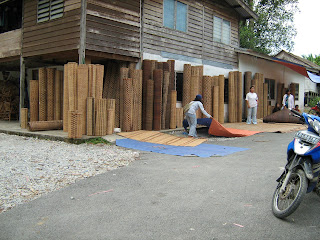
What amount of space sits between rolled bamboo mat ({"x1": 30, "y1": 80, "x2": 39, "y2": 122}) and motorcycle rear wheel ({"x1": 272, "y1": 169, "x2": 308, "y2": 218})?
32.2 ft

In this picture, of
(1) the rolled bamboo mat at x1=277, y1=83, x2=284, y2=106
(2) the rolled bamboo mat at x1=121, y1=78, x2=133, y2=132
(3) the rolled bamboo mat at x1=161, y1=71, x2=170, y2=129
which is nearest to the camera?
(2) the rolled bamboo mat at x1=121, y1=78, x2=133, y2=132

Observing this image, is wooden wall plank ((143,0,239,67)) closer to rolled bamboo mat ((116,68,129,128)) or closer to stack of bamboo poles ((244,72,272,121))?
stack of bamboo poles ((244,72,272,121))

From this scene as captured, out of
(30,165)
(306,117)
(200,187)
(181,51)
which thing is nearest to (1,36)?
(181,51)

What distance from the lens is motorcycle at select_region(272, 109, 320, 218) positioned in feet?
10.6

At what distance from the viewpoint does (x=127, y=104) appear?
9922 mm

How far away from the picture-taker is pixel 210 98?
12742 millimetres

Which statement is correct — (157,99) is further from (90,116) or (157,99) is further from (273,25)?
(273,25)

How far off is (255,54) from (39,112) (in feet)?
35.1

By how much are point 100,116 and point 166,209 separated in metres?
5.59

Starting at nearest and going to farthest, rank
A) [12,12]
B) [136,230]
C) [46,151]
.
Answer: [136,230]
[46,151]
[12,12]

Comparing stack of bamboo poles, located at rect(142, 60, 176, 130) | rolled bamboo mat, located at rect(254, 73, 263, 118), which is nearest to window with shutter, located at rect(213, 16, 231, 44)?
rolled bamboo mat, located at rect(254, 73, 263, 118)

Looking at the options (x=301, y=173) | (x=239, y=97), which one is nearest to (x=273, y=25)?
(x=239, y=97)

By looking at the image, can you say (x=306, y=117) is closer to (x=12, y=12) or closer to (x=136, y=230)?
(x=136, y=230)

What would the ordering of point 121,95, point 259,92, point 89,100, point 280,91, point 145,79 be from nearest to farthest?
point 89,100 → point 121,95 → point 145,79 → point 259,92 → point 280,91
